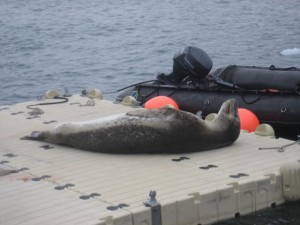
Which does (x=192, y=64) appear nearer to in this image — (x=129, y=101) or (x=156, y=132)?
(x=129, y=101)

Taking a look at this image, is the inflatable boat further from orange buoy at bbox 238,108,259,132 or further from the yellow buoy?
the yellow buoy

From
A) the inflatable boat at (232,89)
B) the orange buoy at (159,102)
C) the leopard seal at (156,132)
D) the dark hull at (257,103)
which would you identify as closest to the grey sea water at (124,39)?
the inflatable boat at (232,89)

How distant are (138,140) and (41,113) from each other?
2996 mm

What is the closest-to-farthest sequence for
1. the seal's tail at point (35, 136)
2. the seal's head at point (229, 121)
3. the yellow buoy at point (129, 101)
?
the seal's head at point (229, 121) < the seal's tail at point (35, 136) < the yellow buoy at point (129, 101)

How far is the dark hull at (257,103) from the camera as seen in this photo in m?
12.7

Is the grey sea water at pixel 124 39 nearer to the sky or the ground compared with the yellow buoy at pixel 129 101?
nearer to the ground

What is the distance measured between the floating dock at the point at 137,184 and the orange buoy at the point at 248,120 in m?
0.82

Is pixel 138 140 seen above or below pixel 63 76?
Answer: above

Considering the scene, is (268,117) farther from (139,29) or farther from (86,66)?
(139,29)

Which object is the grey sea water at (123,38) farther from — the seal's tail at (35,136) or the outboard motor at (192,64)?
the seal's tail at (35,136)

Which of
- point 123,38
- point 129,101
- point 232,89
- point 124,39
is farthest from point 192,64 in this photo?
point 123,38

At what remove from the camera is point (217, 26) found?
35625 mm

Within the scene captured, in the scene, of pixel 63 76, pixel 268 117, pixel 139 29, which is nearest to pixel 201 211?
pixel 268 117

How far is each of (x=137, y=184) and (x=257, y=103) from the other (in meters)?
4.15
